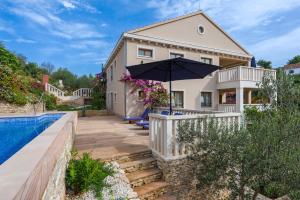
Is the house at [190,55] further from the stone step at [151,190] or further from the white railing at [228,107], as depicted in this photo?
the stone step at [151,190]

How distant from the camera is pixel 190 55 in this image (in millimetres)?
14875

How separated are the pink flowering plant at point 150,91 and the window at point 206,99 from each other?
15.1 ft

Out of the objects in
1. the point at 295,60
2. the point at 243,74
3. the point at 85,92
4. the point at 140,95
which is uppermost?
the point at 295,60

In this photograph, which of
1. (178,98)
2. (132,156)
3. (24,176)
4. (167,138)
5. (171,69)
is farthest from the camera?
(178,98)

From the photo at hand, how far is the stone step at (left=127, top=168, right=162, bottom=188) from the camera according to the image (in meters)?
4.32

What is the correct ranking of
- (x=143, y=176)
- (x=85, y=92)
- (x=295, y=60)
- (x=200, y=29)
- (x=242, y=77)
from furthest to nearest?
1. (x=295, y=60)
2. (x=85, y=92)
3. (x=200, y=29)
4. (x=242, y=77)
5. (x=143, y=176)

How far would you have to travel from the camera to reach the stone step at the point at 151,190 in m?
4.03

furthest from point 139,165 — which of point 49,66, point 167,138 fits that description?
point 49,66

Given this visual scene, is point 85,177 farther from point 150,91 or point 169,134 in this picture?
point 150,91

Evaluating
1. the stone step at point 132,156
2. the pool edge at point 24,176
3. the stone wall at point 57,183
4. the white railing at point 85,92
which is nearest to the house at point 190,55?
the stone step at point 132,156

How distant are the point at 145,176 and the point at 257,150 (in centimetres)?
254

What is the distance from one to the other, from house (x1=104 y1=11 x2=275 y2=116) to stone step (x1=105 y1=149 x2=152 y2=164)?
282 inches

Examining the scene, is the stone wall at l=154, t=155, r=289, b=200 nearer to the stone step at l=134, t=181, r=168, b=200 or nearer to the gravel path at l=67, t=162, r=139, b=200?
the stone step at l=134, t=181, r=168, b=200

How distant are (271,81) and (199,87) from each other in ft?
35.2
